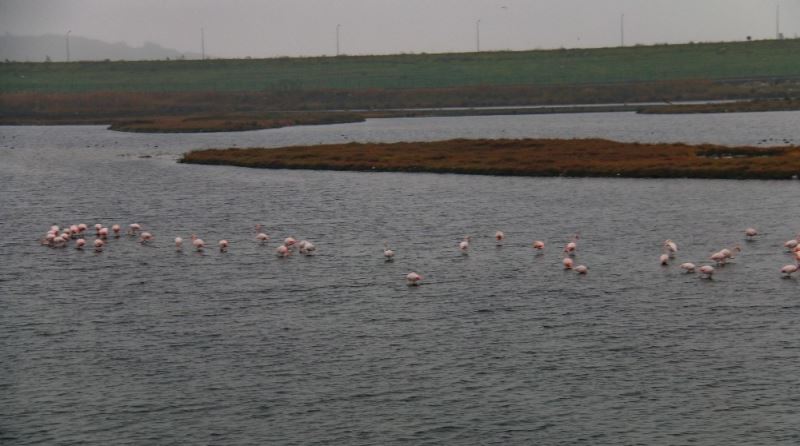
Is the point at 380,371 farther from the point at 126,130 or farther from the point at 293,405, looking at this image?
the point at 126,130

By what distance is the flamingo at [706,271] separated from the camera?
164 ft

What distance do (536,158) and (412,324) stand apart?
176 feet

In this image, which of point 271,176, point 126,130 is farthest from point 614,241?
point 126,130

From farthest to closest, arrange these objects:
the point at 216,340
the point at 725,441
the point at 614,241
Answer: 1. the point at 614,241
2. the point at 216,340
3. the point at 725,441

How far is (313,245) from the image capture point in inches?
2362

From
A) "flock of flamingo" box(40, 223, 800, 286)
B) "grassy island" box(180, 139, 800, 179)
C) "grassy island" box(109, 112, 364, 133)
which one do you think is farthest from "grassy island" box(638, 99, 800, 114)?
"flock of flamingo" box(40, 223, 800, 286)

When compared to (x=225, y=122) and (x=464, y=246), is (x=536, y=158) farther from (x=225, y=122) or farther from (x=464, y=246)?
(x=225, y=122)

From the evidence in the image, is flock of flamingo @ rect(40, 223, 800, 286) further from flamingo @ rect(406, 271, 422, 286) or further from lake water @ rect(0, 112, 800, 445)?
lake water @ rect(0, 112, 800, 445)

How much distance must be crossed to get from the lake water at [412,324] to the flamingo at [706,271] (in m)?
0.62

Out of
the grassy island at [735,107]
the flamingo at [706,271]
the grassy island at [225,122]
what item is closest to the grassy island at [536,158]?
the flamingo at [706,271]

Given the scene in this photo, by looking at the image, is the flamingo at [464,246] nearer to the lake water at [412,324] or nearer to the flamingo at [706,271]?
the lake water at [412,324]

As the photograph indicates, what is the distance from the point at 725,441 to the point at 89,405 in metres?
16.4

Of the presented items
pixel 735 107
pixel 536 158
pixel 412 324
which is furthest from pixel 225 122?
pixel 412 324

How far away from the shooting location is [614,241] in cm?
5988
